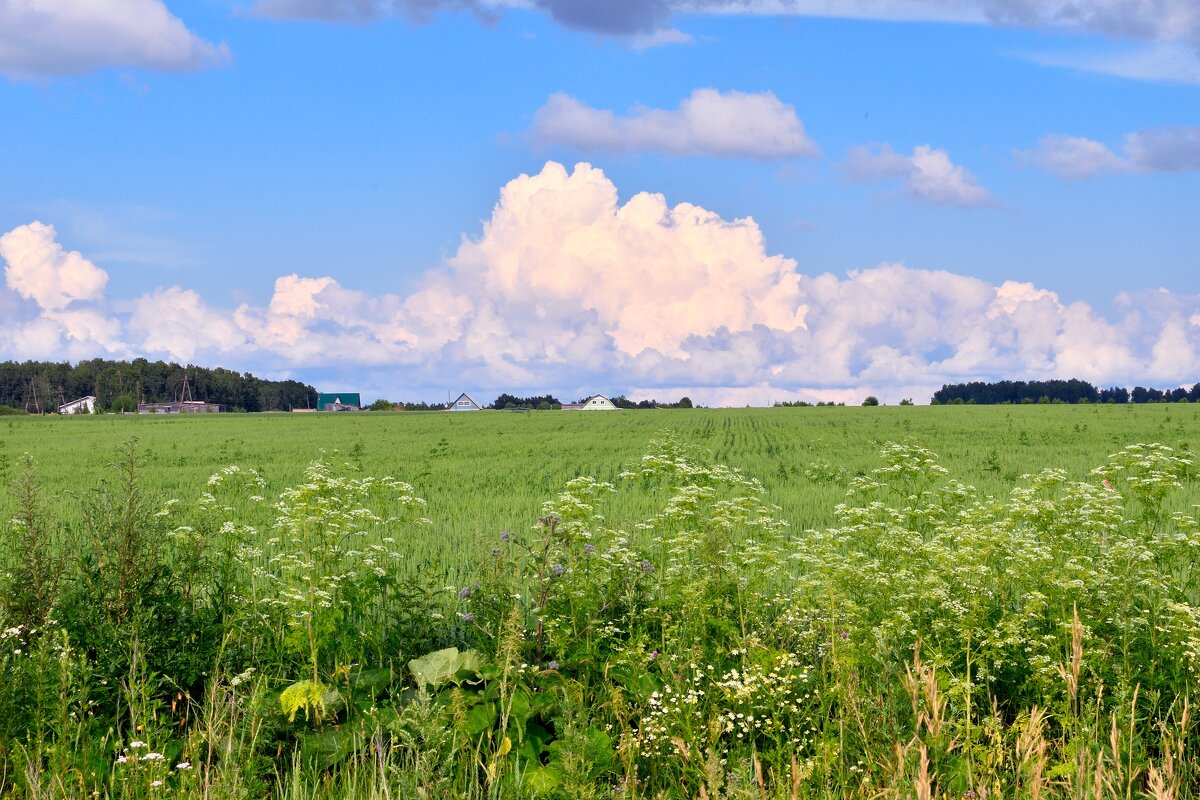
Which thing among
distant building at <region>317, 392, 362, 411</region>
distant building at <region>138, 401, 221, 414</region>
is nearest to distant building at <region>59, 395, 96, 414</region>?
distant building at <region>138, 401, 221, 414</region>

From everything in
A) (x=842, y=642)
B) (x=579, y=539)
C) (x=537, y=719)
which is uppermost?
(x=579, y=539)

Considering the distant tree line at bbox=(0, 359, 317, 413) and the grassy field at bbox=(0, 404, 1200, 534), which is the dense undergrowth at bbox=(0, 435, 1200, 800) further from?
the distant tree line at bbox=(0, 359, 317, 413)

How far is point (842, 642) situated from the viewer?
231 inches

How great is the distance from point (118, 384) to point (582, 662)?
531 feet

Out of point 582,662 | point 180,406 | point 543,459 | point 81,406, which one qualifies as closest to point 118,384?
point 81,406

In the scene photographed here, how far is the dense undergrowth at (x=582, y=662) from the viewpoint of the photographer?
4902 millimetres

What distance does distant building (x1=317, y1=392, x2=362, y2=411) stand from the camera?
162 metres

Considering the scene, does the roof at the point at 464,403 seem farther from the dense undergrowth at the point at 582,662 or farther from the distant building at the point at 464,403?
the dense undergrowth at the point at 582,662

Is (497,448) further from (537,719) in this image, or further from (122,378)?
(122,378)

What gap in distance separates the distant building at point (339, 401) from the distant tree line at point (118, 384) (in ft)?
29.6

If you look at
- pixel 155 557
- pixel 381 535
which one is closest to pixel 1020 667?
pixel 155 557

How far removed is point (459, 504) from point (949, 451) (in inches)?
807

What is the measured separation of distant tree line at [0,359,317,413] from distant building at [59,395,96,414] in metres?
1.24

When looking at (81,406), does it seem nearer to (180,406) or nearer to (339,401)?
(180,406)
